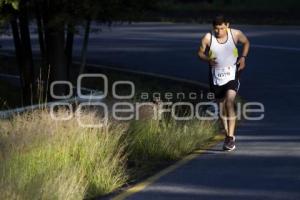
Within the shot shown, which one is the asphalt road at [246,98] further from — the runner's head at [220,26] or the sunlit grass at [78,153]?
the runner's head at [220,26]

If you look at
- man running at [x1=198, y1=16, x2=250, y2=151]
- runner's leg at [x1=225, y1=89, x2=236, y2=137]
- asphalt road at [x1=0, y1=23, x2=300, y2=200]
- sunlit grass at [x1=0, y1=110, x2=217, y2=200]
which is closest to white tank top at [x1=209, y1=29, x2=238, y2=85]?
man running at [x1=198, y1=16, x2=250, y2=151]

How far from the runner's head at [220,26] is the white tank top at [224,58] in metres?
0.09

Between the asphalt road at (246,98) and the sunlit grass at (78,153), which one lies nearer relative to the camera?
the sunlit grass at (78,153)

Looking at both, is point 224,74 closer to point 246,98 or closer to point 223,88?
point 223,88

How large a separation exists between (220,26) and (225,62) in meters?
0.50

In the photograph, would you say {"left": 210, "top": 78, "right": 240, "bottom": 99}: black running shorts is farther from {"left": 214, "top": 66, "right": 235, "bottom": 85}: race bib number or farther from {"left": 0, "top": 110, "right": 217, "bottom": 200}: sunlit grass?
{"left": 0, "top": 110, "right": 217, "bottom": 200}: sunlit grass

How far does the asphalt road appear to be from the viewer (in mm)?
9711

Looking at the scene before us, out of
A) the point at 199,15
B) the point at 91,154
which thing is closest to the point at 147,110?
the point at 91,154

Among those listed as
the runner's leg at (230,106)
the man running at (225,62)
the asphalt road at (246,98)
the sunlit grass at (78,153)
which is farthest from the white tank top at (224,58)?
the asphalt road at (246,98)

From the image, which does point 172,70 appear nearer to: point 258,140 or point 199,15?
point 258,140

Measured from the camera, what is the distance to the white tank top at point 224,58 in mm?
11930

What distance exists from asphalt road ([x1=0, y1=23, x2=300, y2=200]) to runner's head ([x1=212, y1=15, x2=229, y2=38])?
1609 mm

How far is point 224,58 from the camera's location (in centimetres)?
1193

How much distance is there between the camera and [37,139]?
32.1ft
